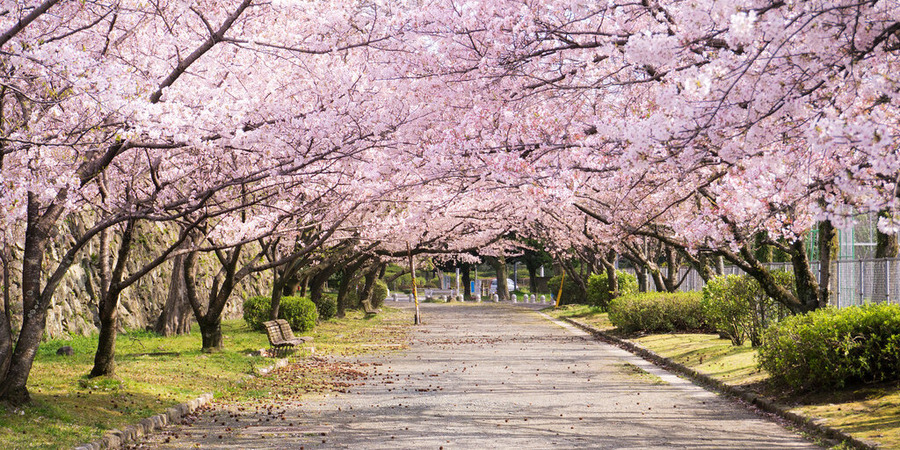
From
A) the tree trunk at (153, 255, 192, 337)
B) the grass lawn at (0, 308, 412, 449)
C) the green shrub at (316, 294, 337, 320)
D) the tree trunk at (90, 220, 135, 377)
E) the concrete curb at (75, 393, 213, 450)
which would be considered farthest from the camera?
the green shrub at (316, 294, 337, 320)

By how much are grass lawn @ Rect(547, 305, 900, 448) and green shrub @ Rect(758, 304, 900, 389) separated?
193mm

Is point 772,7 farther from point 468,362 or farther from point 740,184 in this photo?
point 468,362

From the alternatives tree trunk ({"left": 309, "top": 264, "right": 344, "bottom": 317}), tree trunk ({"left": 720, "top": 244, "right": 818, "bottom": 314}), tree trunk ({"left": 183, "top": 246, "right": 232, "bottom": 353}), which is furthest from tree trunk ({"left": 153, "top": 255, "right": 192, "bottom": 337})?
tree trunk ({"left": 720, "top": 244, "right": 818, "bottom": 314})

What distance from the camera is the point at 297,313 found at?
2514 centimetres

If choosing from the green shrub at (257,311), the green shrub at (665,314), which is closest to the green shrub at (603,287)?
the green shrub at (665,314)

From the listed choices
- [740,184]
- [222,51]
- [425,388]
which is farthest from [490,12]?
[425,388]

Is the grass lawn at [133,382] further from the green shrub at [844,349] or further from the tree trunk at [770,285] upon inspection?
the tree trunk at [770,285]

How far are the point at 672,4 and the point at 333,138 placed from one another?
459 cm

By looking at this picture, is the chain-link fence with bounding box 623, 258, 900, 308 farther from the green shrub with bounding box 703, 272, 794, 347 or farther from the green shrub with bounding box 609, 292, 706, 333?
the green shrub with bounding box 609, 292, 706, 333

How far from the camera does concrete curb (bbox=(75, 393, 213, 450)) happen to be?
818 centimetres

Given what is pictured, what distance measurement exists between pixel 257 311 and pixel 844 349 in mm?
18440

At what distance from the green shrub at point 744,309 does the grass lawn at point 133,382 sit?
8.25 m

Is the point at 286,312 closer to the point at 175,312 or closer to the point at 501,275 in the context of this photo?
the point at 175,312

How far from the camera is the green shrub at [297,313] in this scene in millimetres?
25047
